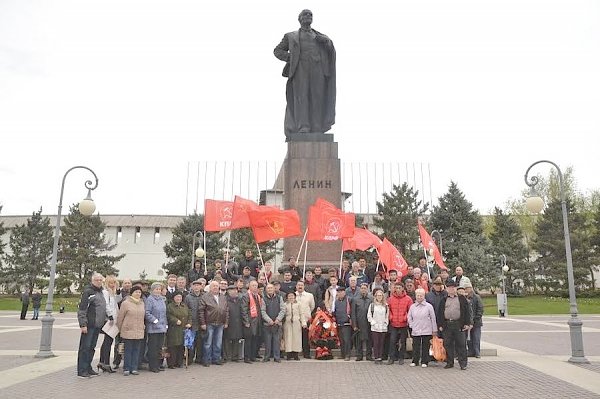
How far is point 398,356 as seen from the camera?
10.7m

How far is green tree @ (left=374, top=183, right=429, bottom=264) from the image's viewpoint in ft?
135

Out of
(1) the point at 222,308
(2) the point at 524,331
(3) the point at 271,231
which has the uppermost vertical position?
(3) the point at 271,231

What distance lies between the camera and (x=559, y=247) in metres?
46.5

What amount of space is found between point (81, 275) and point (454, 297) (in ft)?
142

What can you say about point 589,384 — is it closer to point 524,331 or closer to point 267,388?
point 267,388

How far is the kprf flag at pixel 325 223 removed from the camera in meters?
12.4

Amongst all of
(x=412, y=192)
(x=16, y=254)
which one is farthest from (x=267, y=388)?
(x=16, y=254)

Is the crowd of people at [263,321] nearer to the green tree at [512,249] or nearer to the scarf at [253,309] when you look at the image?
the scarf at [253,309]

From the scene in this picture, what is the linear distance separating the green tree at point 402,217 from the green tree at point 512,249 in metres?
9.84

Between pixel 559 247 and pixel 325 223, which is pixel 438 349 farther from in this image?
pixel 559 247

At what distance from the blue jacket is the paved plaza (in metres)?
0.83

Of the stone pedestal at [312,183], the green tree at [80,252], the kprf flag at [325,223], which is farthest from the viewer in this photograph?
the green tree at [80,252]

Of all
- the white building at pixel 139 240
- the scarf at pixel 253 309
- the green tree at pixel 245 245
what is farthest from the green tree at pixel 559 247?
the scarf at pixel 253 309

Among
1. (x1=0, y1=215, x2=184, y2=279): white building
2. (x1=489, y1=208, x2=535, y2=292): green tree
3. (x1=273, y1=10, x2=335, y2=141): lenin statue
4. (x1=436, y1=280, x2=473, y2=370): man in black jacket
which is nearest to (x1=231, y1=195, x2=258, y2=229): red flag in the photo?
(x1=273, y1=10, x2=335, y2=141): lenin statue
